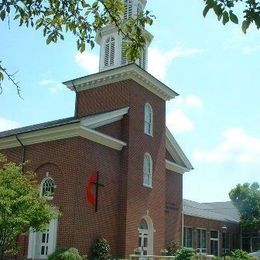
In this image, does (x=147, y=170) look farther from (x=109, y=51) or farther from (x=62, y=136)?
(x=109, y=51)

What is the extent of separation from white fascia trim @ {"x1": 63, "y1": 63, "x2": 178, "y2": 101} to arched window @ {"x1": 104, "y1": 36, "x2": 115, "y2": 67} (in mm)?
1428

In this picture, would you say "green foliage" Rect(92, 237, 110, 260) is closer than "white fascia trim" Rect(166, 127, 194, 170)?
Yes

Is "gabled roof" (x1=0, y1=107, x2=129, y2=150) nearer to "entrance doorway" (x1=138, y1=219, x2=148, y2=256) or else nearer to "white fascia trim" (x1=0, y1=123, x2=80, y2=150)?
"white fascia trim" (x1=0, y1=123, x2=80, y2=150)

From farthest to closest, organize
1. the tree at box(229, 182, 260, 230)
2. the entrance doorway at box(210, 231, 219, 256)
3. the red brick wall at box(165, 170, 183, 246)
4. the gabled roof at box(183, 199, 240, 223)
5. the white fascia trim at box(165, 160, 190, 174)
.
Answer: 1. the tree at box(229, 182, 260, 230)
2. the entrance doorway at box(210, 231, 219, 256)
3. the gabled roof at box(183, 199, 240, 223)
4. the white fascia trim at box(165, 160, 190, 174)
5. the red brick wall at box(165, 170, 183, 246)

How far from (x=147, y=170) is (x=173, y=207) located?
14.7 ft

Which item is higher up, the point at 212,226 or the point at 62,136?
the point at 62,136

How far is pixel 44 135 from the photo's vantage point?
24.0 metres

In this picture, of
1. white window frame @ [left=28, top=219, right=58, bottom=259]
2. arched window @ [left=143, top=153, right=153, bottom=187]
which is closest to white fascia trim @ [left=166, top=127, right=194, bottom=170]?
arched window @ [left=143, top=153, right=153, bottom=187]

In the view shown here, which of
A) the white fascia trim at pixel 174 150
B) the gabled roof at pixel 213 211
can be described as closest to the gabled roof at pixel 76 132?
the white fascia trim at pixel 174 150

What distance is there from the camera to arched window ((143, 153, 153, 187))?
27078 mm

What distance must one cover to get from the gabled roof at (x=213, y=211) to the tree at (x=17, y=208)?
60.3ft

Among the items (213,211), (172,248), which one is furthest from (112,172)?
(213,211)

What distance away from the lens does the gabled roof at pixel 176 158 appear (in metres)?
30.7

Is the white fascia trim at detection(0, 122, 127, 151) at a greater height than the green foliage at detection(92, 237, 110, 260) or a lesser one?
greater
